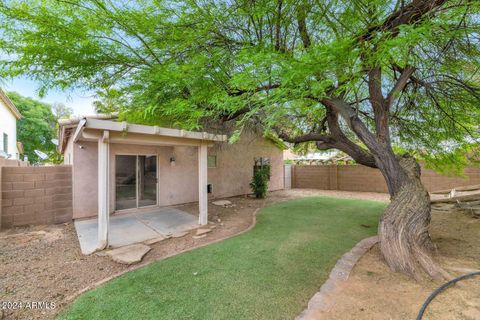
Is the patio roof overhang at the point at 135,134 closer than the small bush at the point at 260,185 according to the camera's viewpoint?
Yes

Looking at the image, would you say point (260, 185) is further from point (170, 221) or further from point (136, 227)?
point (136, 227)

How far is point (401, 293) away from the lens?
2.94m

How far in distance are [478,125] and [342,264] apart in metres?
4.85

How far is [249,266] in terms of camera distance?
3.78 meters

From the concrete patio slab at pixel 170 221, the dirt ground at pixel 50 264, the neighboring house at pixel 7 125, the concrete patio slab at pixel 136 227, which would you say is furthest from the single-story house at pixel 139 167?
the neighboring house at pixel 7 125

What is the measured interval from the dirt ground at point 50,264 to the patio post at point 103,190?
40cm

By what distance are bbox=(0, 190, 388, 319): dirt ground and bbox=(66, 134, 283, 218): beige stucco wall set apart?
123cm

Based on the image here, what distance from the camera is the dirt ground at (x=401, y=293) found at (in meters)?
2.52

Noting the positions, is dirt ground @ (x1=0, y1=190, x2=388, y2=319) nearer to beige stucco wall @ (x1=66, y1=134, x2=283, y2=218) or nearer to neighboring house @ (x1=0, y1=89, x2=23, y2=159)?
beige stucco wall @ (x1=66, y1=134, x2=283, y2=218)

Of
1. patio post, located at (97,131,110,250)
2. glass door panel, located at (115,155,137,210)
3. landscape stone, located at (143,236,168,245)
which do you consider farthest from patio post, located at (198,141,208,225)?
glass door panel, located at (115,155,137,210)

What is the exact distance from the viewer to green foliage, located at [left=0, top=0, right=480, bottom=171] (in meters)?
3.66

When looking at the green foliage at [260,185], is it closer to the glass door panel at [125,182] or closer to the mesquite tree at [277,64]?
the glass door panel at [125,182]

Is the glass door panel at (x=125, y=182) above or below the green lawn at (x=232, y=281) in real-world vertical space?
above

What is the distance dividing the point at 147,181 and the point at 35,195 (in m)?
3.20
